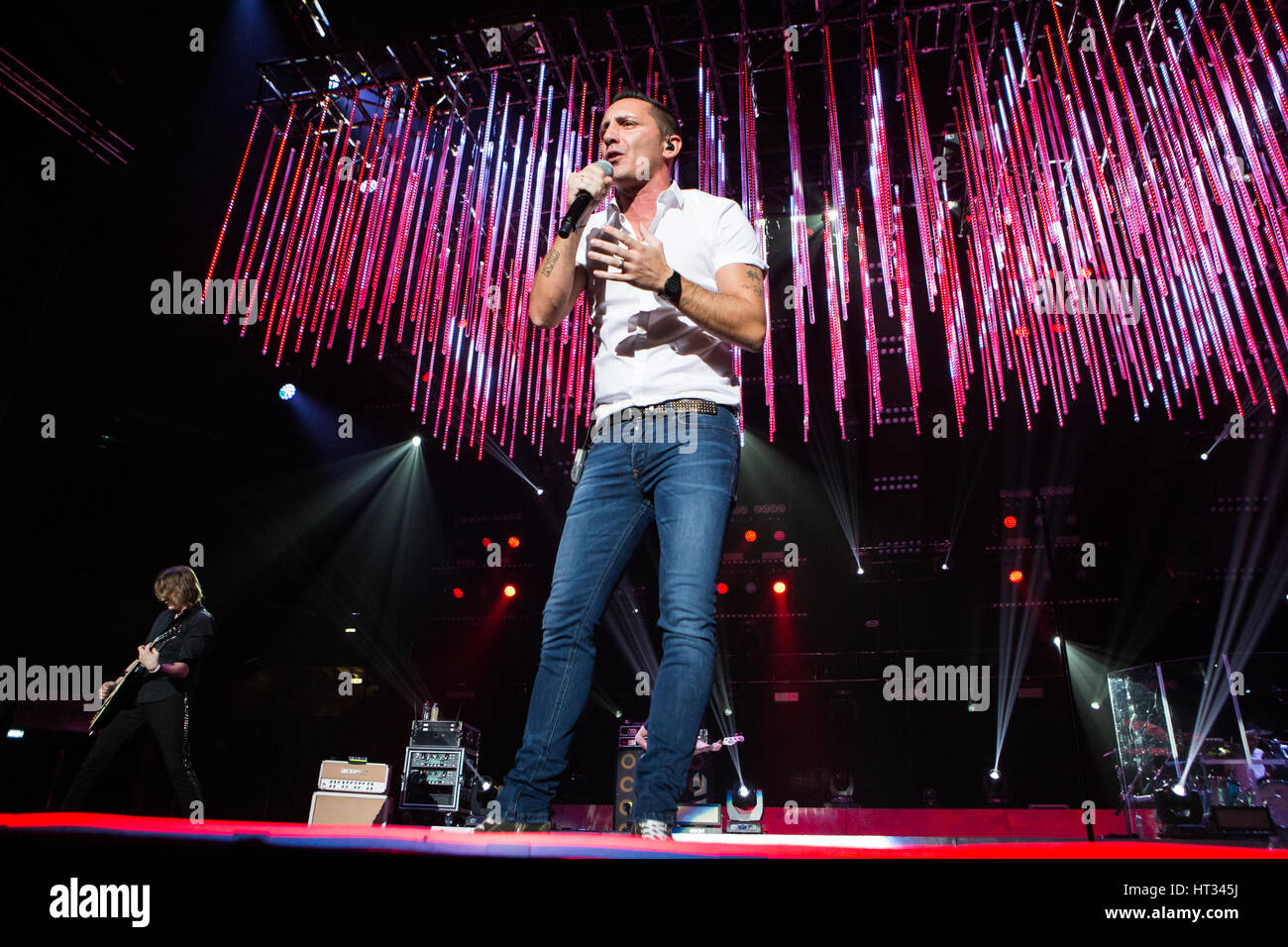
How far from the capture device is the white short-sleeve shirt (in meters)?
1.88

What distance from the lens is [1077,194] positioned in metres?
7.65

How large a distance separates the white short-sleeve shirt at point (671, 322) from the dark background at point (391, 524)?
17.0ft

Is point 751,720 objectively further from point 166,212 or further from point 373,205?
point 166,212

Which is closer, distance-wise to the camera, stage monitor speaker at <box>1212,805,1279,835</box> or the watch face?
the watch face

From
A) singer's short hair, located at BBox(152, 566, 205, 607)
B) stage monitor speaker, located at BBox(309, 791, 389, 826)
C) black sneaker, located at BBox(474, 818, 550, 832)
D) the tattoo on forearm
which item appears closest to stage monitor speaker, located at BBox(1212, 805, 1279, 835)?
black sneaker, located at BBox(474, 818, 550, 832)

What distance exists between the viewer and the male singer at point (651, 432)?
1.62 meters

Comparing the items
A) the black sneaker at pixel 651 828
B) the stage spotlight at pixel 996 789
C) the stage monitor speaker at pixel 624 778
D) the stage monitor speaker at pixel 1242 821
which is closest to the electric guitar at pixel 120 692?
the stage monitor speaker at pixel 624 778

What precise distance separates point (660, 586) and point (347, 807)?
19.4 feet

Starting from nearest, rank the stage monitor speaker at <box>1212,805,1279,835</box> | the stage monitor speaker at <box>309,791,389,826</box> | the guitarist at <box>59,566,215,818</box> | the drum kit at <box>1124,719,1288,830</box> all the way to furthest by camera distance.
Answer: the guitarist at <box>59,566,215,818</box>, the stage monitor speaker at <box>1212,805,1279,835</box>, the drum kit at <box>1124,719,1288,830</box>, the stage monitor speaker at <box>309,791,389,826</box>

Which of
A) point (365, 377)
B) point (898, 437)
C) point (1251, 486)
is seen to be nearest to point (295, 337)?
point (365, 377)

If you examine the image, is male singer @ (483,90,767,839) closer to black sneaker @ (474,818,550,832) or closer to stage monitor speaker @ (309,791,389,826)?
black sneaker @ (474,818,550,832)

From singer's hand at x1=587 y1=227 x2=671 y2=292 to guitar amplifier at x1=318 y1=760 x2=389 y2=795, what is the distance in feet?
19.8

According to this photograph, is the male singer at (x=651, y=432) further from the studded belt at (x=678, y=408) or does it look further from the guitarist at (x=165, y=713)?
the guitarist at (x=165, y=713)

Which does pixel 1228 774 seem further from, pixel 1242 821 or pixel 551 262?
pixel 551 262
